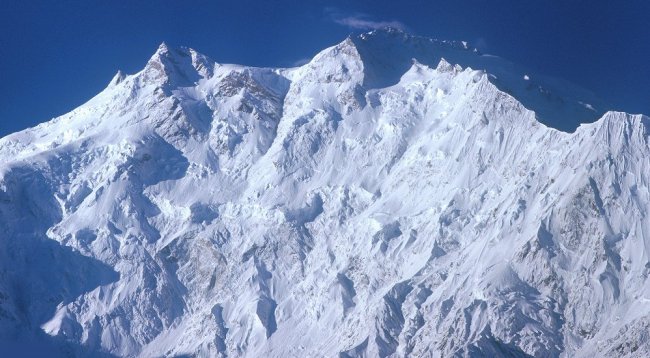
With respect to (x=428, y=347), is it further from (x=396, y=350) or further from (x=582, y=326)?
(x=582, y=326)

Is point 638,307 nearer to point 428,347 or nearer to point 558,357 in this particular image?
point 558,357

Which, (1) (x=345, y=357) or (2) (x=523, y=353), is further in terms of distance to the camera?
(1) (x=345, y=357)

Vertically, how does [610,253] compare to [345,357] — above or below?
above

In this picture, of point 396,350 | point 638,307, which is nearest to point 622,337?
point 638,307

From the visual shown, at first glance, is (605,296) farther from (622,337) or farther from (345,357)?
(345,357)

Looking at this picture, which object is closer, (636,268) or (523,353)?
(523,353)

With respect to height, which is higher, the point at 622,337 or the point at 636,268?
the point at 636,268

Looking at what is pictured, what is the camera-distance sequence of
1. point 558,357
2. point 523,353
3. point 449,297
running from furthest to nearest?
point 449,297 < point 558,357 < point 523,353

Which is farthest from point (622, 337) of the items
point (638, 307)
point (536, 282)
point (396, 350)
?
point (396, 350)

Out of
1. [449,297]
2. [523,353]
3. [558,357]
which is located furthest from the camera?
[449,297]
